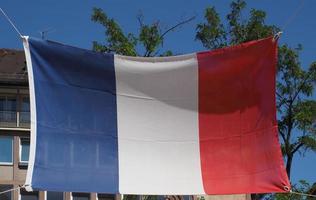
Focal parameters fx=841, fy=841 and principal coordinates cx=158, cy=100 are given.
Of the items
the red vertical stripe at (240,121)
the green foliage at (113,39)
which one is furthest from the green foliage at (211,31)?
the red vertical stripe at (240,121)

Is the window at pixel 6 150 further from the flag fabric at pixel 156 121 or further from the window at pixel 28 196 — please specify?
the flag fabric at pixel 156 121

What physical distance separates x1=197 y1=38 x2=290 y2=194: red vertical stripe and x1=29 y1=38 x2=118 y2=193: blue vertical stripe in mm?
1050

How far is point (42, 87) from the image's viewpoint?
9.25 metres

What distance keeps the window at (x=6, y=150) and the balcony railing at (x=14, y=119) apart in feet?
Answer: 2.74

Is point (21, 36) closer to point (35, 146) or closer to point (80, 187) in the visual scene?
point (35, 146)

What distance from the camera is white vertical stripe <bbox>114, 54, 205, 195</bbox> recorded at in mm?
9312

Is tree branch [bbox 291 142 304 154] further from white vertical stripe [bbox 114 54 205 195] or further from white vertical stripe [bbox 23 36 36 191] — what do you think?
white vertical stripe [bbox 23 36 36 191]

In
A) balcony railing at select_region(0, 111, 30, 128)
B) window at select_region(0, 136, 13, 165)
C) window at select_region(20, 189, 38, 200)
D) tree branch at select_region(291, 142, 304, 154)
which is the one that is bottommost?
window at select_region(20, 189, 38, 200)

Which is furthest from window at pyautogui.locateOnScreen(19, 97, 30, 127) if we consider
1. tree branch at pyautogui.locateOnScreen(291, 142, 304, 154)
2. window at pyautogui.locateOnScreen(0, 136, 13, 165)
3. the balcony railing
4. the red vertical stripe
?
the red vertical stripe

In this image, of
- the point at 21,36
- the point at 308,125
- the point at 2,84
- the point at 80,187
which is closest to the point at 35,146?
the point at 80,187

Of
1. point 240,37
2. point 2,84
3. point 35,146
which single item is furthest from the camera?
point 2,84

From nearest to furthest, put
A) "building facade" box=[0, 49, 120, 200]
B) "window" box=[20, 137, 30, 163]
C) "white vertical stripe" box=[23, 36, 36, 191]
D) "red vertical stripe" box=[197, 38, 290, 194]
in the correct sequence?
"white vertical stripe" box=[23, 36, 36, 191] → "red vertical stripe" box=[197, 38, 290, 194] → "building facade" box=[0, 49, 120, 200] → "window" box=[20, 137, 30, 163]

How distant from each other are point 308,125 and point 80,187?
35295 millimetres

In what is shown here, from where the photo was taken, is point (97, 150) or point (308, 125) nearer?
point (97, 150)
